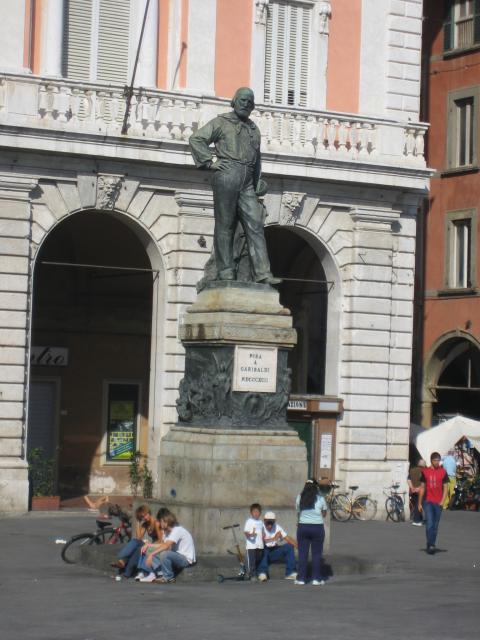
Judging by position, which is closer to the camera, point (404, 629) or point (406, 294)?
point (404, 629)

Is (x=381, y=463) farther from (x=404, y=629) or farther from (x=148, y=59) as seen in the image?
(x=404, y=629)

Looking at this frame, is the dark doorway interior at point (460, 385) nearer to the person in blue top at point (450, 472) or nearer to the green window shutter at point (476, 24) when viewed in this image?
the person in blue top at point (450, 472)

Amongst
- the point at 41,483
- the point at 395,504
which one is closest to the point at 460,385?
the point at 395,504

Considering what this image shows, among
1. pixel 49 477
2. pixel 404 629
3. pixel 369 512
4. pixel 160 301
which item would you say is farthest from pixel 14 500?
pixel 404 629

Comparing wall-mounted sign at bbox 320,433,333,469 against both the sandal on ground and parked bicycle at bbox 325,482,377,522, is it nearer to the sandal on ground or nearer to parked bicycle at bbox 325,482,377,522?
parked bicycle at bbox 325,482,377,522

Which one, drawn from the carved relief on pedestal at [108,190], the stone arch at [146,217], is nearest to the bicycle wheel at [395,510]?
the stone arch at [146,217]

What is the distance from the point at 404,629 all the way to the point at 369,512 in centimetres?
1880

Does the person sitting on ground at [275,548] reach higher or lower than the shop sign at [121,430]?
lower

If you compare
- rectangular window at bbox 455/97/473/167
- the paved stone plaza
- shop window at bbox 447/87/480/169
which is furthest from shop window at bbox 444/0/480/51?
the paved stone plaza

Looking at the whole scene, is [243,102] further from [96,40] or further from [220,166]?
[96,40]

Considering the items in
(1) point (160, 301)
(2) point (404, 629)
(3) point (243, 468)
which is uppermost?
(1) point (160, 301)

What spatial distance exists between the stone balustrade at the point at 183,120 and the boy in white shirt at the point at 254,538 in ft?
45.0

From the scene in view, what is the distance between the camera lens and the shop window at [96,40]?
117 feet

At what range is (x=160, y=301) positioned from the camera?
36031 millimetres
